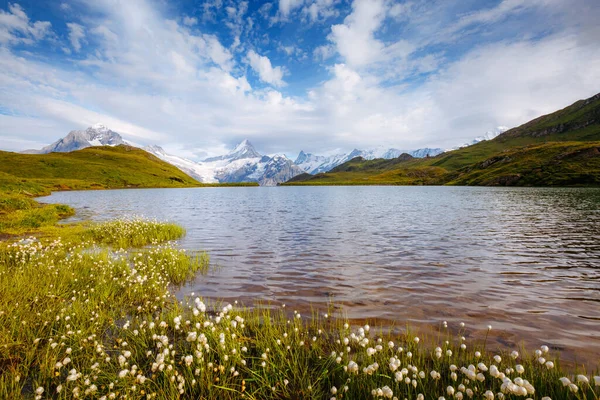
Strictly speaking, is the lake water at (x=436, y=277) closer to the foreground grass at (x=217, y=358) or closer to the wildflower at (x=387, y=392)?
the foreground grass at (x=217, y=358)

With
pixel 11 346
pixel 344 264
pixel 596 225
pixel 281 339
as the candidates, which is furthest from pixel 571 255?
pixel 11 346

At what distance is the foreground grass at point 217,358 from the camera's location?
480 cm

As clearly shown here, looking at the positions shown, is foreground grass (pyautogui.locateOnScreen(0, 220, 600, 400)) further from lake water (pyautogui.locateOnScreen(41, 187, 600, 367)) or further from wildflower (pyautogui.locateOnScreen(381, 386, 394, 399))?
Result: lake water (pyautogui.locateOnScreen(41, 187, 600, 367))

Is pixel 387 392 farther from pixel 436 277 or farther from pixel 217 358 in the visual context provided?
pixel 436 277

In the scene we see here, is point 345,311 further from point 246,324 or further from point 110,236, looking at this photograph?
point 110,236

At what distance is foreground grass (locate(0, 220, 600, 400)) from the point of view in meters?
4.80

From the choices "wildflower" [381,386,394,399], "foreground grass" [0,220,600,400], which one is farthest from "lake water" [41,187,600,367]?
"wildflower" [381,386,394,399]

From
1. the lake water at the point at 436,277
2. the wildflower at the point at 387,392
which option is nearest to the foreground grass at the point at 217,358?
the wildflower at the point at 387,392

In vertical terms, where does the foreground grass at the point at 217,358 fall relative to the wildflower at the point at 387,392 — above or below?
below

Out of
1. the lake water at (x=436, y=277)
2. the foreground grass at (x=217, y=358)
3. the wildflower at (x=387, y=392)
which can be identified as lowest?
the lake water at (x=436, y=277)

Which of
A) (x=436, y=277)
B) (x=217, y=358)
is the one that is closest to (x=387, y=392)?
(x=217, y=358)

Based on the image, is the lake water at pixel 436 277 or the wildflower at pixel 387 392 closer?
the wildflower at pixel 387 392

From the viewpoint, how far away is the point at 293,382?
551 cm

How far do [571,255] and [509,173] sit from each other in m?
149
